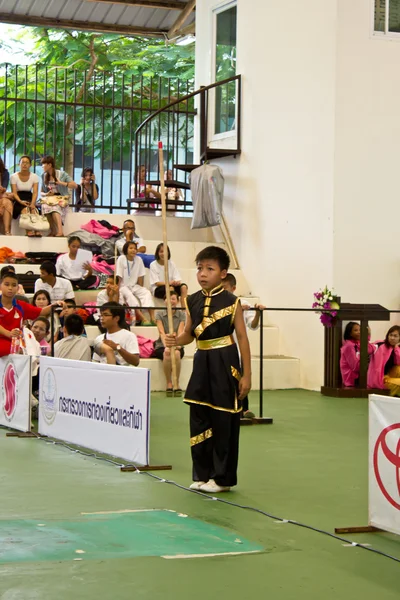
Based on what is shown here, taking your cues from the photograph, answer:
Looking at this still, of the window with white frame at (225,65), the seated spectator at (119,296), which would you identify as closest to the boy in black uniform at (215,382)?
the seated spectator at (119,296)

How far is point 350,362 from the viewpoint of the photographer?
1451 centimetres

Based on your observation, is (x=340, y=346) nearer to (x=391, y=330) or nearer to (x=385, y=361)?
(x=385, y=361)

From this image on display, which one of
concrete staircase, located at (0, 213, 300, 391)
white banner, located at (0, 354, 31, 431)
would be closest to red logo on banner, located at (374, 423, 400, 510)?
white banner, located at (0, 354, 31, 431)

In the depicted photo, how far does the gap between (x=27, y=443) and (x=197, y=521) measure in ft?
12.3

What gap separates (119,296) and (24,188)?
352cm

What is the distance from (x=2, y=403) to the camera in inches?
431

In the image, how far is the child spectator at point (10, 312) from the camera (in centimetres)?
1082

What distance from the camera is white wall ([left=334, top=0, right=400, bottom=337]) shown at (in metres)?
15.1

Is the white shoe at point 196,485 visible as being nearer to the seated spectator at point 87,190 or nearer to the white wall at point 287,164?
the white wall at point 287,164

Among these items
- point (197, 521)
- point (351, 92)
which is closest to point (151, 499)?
point (197, 521)

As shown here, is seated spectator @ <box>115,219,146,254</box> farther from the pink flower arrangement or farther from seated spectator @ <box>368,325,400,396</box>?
seated spectator @ <box>368,325,400,396</box>

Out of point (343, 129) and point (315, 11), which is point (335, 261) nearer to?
point (343, 129)

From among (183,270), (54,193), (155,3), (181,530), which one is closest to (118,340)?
(183,270)

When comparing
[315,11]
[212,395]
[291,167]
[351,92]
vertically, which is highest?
[315,11]
